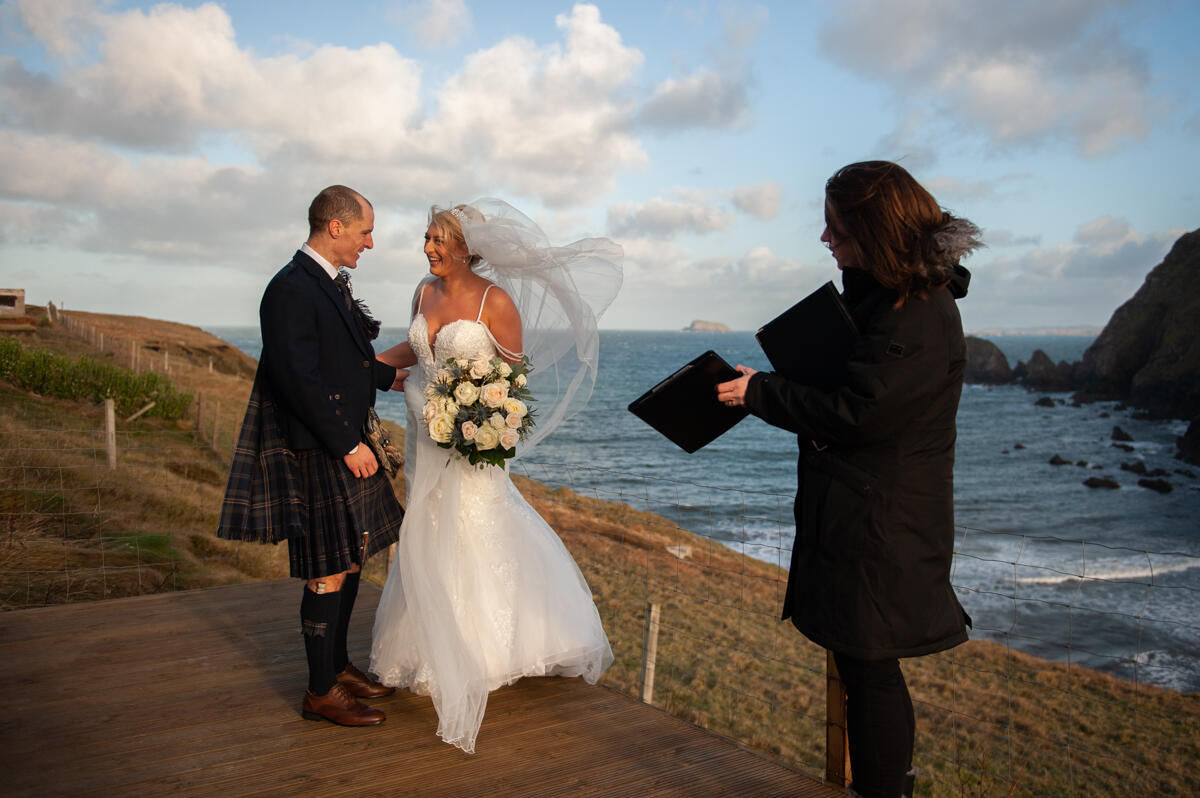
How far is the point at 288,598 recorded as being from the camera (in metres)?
4.64

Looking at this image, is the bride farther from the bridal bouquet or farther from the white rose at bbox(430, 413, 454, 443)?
the white rose at bbox(430, 413, 454, 443)

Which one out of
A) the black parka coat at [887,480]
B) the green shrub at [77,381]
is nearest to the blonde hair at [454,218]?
the black parka coat at [887,480]

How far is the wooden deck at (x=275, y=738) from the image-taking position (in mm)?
2607

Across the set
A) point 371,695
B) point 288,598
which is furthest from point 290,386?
point 288,598

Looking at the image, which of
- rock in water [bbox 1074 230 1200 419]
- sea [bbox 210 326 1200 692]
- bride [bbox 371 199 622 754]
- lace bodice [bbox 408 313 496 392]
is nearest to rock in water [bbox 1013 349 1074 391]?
rock in water [bbox 1074 230 1200 419]

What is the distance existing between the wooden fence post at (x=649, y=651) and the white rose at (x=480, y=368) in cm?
159

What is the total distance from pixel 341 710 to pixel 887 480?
2279mm

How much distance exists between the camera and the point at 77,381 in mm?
14703

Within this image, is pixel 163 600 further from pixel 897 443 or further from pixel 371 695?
pixel 897 443

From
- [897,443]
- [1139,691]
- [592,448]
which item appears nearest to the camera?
[897,443]

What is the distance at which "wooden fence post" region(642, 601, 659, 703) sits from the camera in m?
3.80

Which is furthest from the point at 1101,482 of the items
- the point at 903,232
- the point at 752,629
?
the point at 903,232

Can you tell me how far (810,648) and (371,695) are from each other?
7326 mm

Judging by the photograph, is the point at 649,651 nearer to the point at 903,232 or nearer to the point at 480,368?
the point at 480,368
